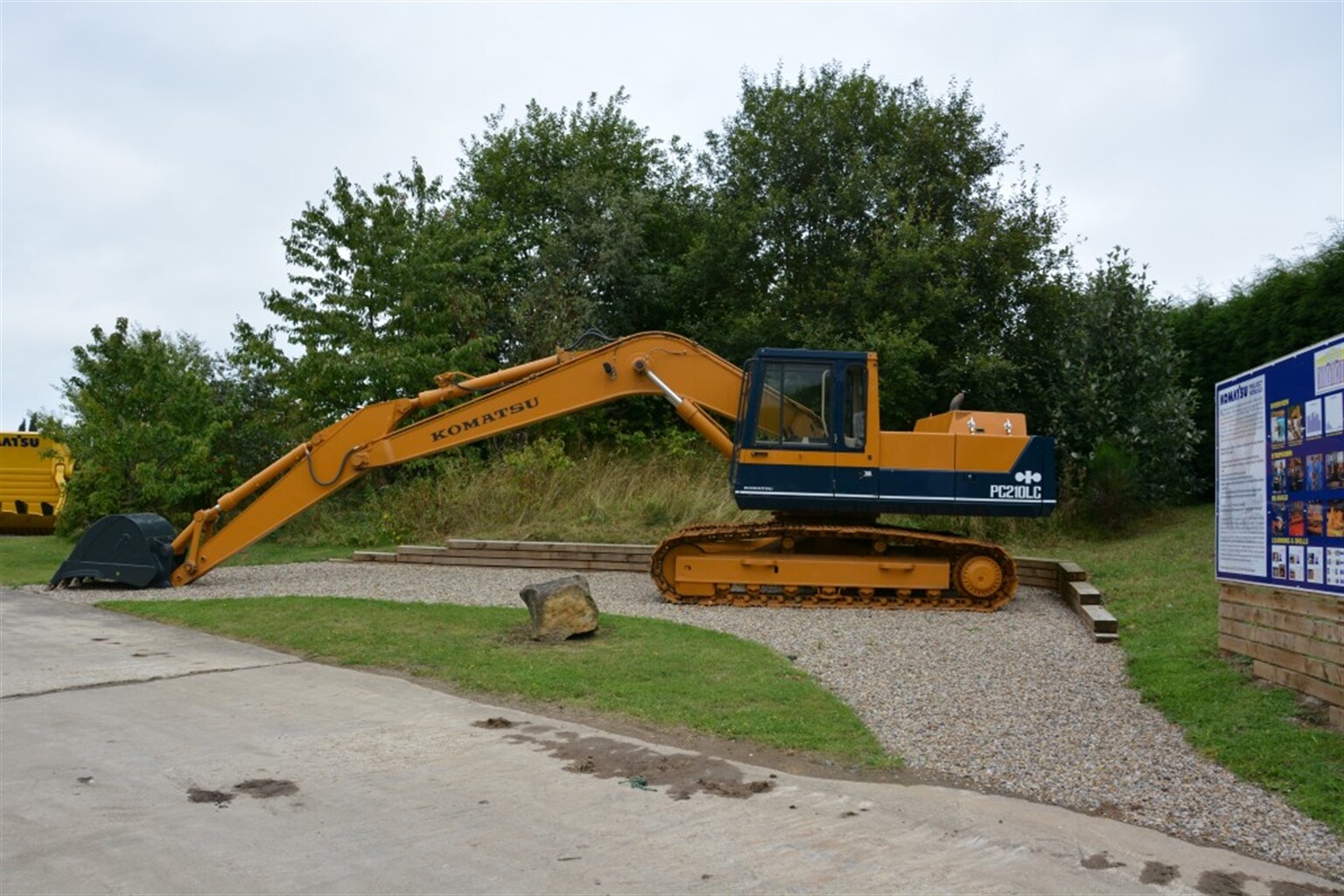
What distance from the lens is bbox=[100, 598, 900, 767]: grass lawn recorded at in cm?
702

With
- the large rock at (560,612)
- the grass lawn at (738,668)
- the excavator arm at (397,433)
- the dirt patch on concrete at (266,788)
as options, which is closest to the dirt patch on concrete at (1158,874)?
the grass lawn at (738,668)

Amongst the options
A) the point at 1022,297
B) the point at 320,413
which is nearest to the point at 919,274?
the point at 1022,297

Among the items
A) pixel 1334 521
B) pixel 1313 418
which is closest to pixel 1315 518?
pixel 1334 521

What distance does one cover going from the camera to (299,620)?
431 inches

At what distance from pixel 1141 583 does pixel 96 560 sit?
1267 cm

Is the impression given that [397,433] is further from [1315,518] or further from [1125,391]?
[1125,391]

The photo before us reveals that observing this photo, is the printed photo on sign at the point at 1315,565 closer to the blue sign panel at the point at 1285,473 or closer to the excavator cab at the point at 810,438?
the blue sign panel at the point at 1285,473

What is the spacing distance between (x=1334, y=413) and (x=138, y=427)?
17.6 meters

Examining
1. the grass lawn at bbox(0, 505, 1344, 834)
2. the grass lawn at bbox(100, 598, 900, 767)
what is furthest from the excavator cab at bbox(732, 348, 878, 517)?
the grass lawn at bbox(0, 505, 1344, 834)

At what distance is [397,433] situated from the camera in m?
14.5

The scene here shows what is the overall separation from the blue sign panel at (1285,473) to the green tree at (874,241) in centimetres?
1261

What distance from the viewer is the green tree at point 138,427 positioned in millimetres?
18906

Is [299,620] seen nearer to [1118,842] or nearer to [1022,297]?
[1118,842]

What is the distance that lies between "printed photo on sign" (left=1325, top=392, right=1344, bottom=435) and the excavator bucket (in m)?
12.8
